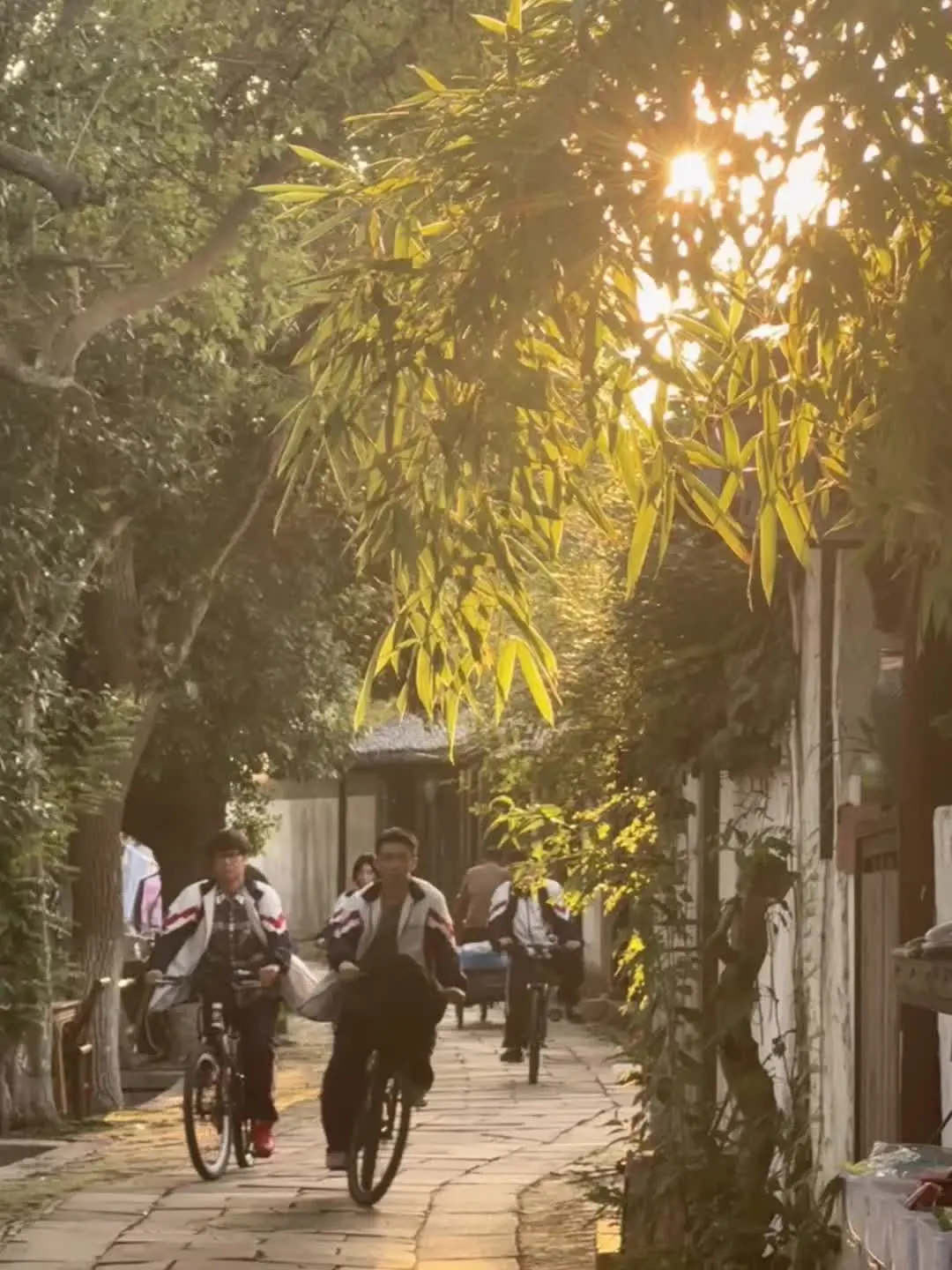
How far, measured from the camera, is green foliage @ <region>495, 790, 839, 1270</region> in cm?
820

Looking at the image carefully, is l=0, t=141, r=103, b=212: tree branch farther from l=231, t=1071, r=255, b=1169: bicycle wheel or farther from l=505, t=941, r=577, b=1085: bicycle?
l=505, t=941, r=577, b=1085: bicycle

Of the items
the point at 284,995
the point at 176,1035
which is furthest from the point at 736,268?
the point at 176,1035

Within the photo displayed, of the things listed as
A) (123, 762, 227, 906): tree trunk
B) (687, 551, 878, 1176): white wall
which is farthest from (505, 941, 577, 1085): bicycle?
(687, 551, 878, 1176): white wall

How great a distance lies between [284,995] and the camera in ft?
46.4

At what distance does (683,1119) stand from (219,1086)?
5.13m

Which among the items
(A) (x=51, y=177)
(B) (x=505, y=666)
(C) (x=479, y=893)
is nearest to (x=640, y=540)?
(B) (x=505, y=666)

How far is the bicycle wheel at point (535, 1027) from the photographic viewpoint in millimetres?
19484

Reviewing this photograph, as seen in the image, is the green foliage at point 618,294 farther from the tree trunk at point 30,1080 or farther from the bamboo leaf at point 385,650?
the tree trunk at point 30,1080

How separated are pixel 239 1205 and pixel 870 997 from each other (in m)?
5.36

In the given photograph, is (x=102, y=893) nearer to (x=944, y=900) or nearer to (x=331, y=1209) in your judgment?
(x=331, y=1209)

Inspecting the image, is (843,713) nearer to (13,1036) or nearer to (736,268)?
(736,268)

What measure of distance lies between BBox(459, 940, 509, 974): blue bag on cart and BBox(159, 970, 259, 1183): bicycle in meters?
12.3

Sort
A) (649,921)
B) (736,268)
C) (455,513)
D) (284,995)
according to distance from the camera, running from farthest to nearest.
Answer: (284,995)
(649,921)
(455,513)
(736,268)

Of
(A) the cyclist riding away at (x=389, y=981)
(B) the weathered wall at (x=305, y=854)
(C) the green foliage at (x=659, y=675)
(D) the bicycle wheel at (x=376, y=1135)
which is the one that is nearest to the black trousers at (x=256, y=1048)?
(A) the cyclist riding away at (x=389, y=981)
